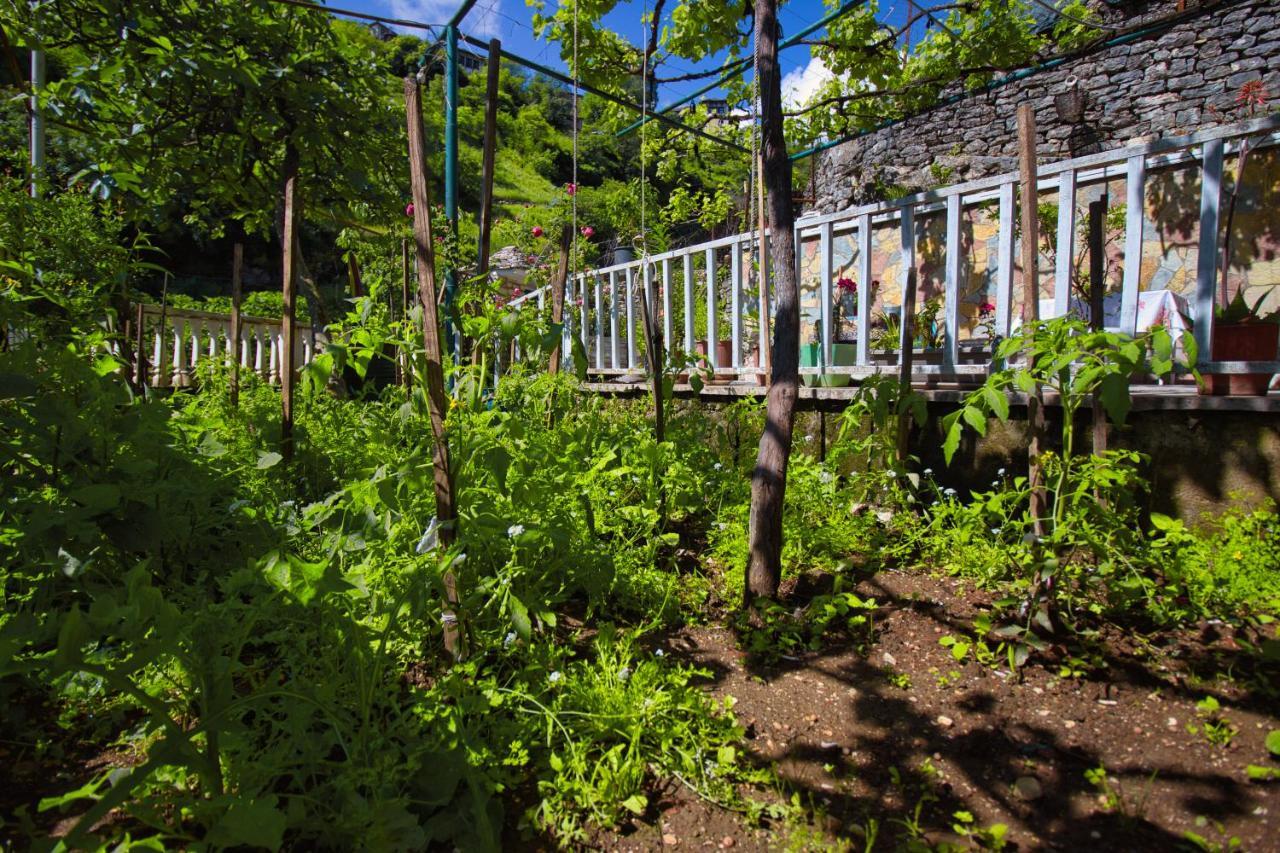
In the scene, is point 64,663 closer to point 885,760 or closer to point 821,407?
point 885,760

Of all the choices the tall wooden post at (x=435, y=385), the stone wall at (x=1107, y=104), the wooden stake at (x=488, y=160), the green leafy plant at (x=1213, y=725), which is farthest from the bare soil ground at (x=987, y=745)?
the stone wall at (x=1107, y=104)

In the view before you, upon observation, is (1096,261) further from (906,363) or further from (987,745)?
(987,745)

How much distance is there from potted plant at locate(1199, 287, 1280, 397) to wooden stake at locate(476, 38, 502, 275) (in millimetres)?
2648

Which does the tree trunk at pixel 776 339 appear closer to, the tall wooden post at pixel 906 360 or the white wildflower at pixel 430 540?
the tall wooden post at pixel 906 360

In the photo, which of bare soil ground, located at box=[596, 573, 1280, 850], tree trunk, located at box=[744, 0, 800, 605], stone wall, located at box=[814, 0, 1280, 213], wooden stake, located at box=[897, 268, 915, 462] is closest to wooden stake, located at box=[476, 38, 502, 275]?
tree trunk, located at box=[744, 0, 800, 605]

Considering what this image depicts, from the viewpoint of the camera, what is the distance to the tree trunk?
2111 mm

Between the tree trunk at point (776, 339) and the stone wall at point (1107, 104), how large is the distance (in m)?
6.26

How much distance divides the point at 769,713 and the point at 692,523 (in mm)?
1252

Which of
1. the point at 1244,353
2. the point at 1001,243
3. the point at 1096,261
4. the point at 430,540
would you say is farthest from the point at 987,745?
the point at 1001,243

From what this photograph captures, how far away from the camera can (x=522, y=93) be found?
1410 inches

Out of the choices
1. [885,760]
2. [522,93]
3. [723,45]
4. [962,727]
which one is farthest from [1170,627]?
[522,93]

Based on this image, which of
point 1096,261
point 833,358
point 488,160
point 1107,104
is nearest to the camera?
point 1096,261

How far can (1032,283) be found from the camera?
2223 mm

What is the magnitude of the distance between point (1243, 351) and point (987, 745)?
1898mm
